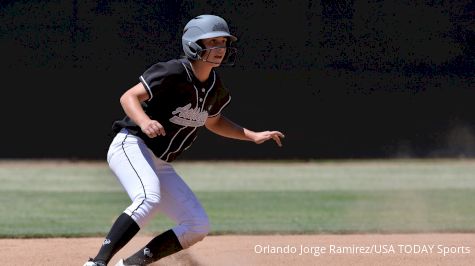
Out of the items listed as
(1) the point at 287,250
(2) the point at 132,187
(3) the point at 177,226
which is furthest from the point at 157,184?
(1) the point at 287,250

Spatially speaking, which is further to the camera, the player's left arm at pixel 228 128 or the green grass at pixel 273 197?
the green grass at pixel 273 197

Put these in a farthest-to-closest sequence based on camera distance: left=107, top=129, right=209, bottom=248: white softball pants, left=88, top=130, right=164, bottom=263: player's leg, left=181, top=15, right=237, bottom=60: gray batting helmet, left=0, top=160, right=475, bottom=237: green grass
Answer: left=0, top=160, right=475, bottom=237: green grass → left=181, top=15, right=237, bottom=60: gray batting helmet → left=107, top=129, right=209, bottom=248: white softball pants → left=88, top=130, right=164, bottom=263: player's leg

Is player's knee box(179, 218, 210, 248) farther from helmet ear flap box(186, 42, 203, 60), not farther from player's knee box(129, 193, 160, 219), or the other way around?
helmet ear flap box(186, 42, 203, 60)

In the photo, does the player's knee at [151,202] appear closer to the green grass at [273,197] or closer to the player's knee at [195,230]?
the player's knee at [195,230]

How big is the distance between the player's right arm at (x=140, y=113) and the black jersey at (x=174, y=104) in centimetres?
5

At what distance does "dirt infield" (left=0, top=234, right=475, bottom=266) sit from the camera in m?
5.99

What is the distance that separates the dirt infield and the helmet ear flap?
66.5 inches

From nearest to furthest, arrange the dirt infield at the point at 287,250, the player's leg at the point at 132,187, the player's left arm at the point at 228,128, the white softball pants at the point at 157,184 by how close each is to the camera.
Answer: the player's leg at the point at 132,187 → the white softball pants at the point at 157,184 → the player's left arm at the point at 228,128 → the dirt infield at the point at 287,250

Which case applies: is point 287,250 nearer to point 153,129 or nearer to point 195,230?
point 195,230

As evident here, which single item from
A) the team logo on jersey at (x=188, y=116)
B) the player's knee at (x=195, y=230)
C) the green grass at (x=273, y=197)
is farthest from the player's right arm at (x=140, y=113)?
the green grass at (x=273, y=197)

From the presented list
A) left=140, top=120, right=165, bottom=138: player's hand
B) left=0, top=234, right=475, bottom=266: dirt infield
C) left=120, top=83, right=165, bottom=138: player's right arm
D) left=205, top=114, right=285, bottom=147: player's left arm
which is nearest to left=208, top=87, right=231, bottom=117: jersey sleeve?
left=205, top=114, right=285, bottom=147: player's left arm

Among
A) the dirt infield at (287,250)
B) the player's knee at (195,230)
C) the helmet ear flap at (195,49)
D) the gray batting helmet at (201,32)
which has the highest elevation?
the gray batting helmet at (201,32)

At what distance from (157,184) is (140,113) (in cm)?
42

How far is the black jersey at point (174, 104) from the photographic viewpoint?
4.64 metres
